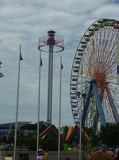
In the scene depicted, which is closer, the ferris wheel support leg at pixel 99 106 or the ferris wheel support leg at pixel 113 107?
the ferris wheel support leg at pixel 113 107

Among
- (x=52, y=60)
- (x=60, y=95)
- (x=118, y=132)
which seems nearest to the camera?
(x=60, y=95)

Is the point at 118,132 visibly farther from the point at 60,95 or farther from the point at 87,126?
the point at 60,95

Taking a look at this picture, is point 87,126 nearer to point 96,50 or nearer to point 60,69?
point 96,50

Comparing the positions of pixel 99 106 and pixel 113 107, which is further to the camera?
pixel 99 106

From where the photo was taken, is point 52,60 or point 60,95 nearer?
point 60,95

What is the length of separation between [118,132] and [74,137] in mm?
7854

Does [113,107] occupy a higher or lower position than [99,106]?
lower

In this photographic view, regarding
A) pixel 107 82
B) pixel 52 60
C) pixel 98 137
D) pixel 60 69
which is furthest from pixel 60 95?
pixel 52 60

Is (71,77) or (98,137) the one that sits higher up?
(71,77)

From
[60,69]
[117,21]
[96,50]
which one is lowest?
[60,69]

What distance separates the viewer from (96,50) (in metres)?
45.4

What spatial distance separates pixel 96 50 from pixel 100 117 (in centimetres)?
821

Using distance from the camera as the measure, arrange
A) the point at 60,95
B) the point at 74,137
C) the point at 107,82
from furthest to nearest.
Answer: the point at 74,137, the point at 107,82, the point at 60,95

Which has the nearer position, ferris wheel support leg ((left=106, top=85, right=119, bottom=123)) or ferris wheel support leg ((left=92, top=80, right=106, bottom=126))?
ferris wheel support leg ((left=106, top=85, right=119, bottom=123))
